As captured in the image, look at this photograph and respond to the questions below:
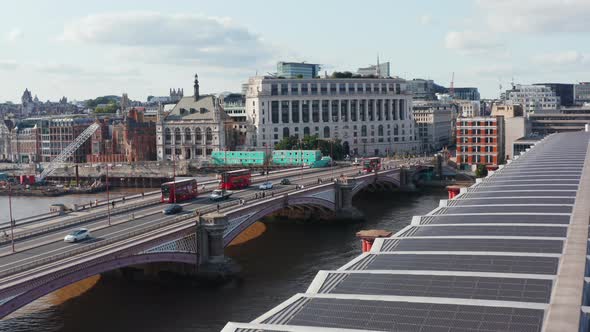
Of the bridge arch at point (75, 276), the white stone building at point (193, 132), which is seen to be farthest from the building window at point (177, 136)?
the bridge arch at point (75, 276)

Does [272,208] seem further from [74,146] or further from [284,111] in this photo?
[74,146]

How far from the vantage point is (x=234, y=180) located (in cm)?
8594

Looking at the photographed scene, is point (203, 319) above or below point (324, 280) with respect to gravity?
below

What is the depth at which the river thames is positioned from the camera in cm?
4425

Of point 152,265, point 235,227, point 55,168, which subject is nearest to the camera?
point 152,265

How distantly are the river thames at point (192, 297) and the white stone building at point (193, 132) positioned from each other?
88526 millimetres

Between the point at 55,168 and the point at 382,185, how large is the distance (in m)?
74.5

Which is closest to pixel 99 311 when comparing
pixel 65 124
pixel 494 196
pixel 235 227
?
pixel 235 227

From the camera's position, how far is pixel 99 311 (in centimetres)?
4684

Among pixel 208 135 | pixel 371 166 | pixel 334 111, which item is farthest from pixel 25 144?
pixel 371 166

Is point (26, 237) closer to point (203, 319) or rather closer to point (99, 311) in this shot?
point (99, 311)

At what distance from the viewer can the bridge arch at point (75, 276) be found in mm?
36756

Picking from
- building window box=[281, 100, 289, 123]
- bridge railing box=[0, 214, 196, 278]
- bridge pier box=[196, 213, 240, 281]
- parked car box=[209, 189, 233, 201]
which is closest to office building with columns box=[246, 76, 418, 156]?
building window box=[281, 100, 289, 123]

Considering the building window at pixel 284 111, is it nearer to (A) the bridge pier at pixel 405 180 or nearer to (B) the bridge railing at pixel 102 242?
(A) the bridge pier at pixel 405 180
